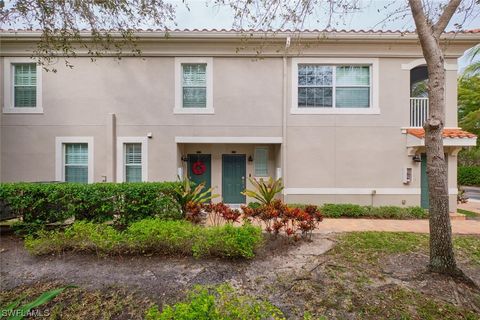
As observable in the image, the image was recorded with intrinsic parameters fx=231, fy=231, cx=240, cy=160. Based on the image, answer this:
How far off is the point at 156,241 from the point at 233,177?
5.16m

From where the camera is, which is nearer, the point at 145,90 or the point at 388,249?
the point at 388,249

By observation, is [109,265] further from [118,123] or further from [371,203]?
[371,203]

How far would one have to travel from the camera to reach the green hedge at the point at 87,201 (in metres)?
4.91

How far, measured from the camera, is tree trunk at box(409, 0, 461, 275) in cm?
365

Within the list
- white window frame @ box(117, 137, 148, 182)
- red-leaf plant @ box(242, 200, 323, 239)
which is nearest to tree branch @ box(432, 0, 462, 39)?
red-leaf plant @ box(242, 200, 323, 239)

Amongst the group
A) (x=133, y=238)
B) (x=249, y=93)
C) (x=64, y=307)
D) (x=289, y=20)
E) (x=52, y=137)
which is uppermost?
(x=289, y=20)

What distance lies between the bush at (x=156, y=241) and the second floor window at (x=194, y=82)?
5247mm

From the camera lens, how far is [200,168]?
9.11 m

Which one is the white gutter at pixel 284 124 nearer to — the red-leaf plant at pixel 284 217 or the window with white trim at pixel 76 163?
the red-leaf plant at pixel 284 217

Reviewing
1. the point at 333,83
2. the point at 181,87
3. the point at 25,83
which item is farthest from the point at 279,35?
the point at 25,83

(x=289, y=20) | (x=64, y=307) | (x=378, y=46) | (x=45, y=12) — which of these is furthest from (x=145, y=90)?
(x=378, y=46)

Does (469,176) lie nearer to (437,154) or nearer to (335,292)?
(437,154)

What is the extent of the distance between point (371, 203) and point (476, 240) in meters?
2.97

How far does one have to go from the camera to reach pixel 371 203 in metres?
8.23
